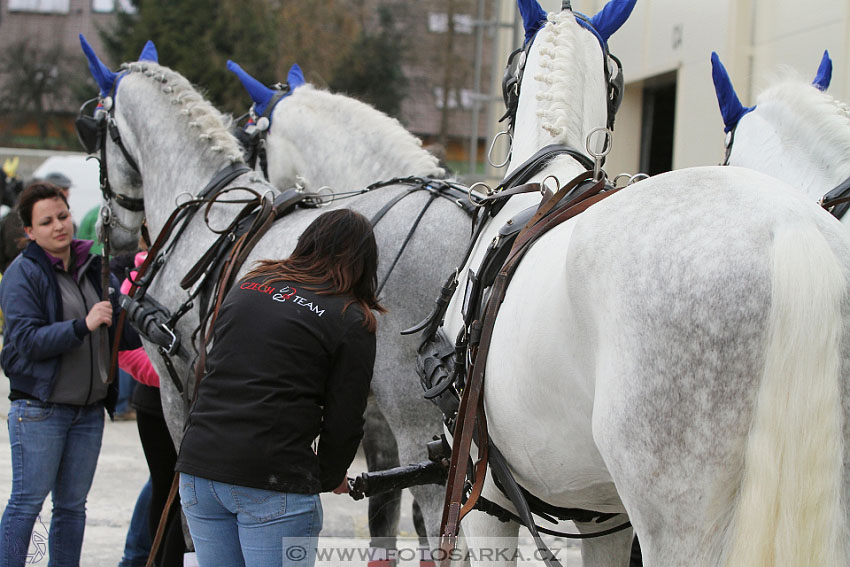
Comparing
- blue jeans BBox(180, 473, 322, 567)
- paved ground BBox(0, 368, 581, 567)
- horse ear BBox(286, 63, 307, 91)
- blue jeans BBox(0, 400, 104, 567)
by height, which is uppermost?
horse ear BBox(286, 63, 307, 91)

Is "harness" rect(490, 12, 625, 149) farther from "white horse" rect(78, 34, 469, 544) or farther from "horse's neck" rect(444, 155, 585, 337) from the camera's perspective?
"white horse" rect(78, 34, 469, 544)

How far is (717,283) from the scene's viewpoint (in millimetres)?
1567

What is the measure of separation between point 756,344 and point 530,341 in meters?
0.58

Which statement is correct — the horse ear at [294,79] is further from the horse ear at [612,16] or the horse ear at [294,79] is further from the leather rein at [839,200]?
the leather rein at [839,200]

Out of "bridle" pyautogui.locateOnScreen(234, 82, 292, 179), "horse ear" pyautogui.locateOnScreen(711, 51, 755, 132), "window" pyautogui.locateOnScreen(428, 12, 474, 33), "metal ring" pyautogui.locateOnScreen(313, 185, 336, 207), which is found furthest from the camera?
"window" pyautogui.locateOnScreen(428, 12, 474, 33)

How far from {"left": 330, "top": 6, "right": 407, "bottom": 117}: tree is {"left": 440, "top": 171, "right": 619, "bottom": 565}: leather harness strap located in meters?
22.6

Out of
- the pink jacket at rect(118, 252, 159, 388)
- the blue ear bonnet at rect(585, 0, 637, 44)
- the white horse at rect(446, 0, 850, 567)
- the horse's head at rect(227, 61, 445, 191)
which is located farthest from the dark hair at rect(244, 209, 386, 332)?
the pink jacket at rect(118, 252, 159, 388)

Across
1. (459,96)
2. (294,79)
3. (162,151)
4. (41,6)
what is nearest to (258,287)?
(162,151)

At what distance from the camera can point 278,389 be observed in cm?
246

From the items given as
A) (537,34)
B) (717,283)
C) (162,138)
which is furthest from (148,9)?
(717,283)

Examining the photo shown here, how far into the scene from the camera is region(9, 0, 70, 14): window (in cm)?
3262

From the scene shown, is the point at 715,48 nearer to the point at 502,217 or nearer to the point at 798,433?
the point at 502,217

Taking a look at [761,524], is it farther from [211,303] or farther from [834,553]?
[211,303]

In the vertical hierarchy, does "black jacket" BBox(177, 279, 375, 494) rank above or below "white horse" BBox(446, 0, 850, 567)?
below
